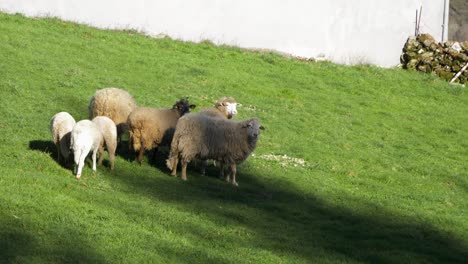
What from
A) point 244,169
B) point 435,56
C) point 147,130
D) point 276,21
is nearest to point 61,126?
point 147,130

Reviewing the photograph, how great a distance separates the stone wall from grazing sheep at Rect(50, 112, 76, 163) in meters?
23.5

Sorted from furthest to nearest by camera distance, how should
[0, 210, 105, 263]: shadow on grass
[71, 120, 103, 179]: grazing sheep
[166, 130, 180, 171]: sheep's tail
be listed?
[166, 130, 180, 171]: sheep's tail → [71, 120, 103, 179]: grazing sheep → [0, 210, 105, 263]: shadow on grass

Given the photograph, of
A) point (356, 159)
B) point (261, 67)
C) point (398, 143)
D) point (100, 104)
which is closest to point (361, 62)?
point (261, 67)

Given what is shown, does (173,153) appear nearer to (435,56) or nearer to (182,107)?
(182,107)

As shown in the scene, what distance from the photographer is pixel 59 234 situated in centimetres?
1195

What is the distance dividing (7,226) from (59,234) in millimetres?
717

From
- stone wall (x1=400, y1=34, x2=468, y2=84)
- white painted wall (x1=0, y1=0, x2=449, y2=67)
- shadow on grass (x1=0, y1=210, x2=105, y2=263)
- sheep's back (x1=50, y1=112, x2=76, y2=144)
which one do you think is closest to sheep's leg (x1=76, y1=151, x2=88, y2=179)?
sheep's back (x1=50, y1=112, x2=76, y2=144)

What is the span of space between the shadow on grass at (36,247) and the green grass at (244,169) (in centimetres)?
3

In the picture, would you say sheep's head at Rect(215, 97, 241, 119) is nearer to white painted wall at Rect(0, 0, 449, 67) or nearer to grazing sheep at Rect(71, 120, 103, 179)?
grazing sheep at Rect(71, 120, 103, 179)

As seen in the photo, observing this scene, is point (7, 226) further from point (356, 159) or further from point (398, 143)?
point (398, 143)

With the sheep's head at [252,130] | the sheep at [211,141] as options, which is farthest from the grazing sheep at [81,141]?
the sheep's head at [252,130]

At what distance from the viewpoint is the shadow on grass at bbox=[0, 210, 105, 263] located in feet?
36.0

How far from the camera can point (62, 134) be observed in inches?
628

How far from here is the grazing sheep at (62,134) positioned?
52.3 feet
